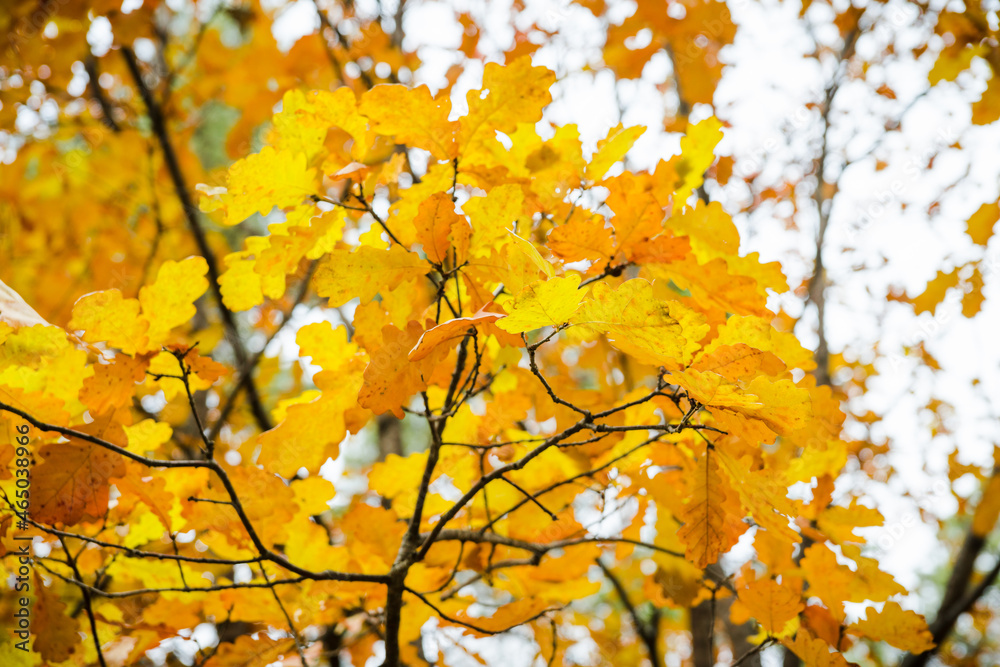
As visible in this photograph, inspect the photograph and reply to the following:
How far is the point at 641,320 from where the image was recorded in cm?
69

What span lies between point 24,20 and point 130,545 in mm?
2243

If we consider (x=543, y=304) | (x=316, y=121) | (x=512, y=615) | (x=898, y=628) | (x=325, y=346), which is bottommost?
(x=898, y=628)

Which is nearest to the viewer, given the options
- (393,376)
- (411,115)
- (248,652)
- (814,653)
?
(393,376)

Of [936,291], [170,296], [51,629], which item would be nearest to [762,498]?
[170,296]

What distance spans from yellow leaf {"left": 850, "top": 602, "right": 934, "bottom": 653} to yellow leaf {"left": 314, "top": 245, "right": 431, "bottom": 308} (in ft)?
3.57

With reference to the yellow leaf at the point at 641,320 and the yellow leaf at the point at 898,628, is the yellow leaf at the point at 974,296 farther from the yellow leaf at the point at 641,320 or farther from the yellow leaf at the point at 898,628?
the yellow leaf at the point at 641,320

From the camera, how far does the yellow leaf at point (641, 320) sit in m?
0.68

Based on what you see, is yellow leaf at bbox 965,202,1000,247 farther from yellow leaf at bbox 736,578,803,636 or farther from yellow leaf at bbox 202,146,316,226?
yellow leaf at bbox 202,146,316,226

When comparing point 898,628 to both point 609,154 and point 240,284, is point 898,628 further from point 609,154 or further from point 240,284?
point 240,284

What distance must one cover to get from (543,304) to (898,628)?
103cm

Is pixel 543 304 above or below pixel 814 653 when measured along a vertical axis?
above

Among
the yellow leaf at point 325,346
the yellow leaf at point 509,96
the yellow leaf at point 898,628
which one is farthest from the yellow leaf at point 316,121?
the yellow leaf at point 898,628

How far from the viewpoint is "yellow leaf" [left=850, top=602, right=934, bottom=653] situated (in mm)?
1129

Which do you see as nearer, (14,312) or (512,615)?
(14,312)
